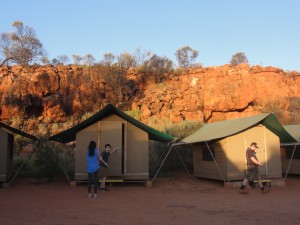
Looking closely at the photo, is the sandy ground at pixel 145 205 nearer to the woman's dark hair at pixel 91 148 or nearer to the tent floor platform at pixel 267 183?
the tent floor platform at pixel 267 183

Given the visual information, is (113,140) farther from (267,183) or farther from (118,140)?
(267,183)

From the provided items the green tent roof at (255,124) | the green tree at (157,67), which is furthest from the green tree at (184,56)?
the green tent roof at (255,124)

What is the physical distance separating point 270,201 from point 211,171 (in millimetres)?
4309

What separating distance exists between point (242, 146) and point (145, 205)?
5569 millimetres

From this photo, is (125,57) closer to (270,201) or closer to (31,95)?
(31,95)

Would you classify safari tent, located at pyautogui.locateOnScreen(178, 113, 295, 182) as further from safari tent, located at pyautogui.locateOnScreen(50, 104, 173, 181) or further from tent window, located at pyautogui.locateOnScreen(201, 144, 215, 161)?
safari tent, located at pyautogui.locateOnScreen(50, 104, 173, 181)

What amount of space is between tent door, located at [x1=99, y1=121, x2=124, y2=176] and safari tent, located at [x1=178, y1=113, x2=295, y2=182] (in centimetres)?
294

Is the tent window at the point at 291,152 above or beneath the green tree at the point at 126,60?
beneath

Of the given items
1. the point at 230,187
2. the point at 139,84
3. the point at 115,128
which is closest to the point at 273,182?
the point at 230,187

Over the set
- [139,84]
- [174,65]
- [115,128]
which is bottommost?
[115,128]

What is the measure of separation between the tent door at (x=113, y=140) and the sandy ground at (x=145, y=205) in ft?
2.16

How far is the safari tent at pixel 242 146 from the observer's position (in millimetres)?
12453

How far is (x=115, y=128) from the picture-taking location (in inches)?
484

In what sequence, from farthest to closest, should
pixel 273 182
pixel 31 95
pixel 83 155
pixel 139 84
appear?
1. pixel 139 84
2. pixel 31 95
3. pixel 273 182
4. pixel 83 155
